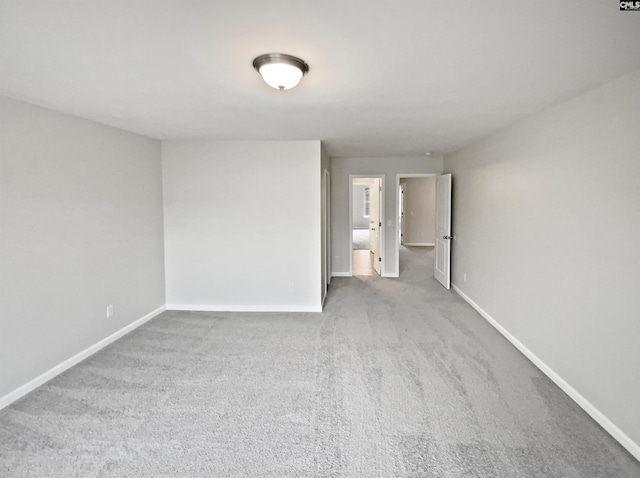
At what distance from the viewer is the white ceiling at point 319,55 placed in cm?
145

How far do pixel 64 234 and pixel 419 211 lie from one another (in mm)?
9563

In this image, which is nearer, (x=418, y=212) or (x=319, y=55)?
(x=319, y=55)

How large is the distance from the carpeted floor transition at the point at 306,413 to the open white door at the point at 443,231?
2.00 m

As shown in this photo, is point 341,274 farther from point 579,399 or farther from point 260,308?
point 579,399

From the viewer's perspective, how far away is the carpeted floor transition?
1981 mm

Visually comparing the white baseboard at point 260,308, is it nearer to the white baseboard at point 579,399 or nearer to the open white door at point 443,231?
the white baseboard at point 579,399

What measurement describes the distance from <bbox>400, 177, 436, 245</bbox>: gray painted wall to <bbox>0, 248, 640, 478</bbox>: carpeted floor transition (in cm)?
722

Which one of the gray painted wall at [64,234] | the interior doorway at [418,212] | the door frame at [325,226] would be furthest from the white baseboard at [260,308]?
the interior doorway at [418,212]

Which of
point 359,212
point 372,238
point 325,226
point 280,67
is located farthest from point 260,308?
point 359,212

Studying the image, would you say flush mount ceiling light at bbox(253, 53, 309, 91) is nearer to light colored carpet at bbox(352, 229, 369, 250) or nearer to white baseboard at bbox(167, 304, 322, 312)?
white baseboard at bbox(167, 304, 322, 312)

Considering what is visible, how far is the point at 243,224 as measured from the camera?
4.62 meters

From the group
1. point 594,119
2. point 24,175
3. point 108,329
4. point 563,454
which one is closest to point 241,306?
point 108,329

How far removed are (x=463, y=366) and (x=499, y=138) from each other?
8.29 ft

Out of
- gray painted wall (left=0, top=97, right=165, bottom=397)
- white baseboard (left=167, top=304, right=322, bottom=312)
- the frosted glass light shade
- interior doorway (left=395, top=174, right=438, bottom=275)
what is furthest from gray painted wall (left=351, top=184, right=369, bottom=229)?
the frosted glass light shade
